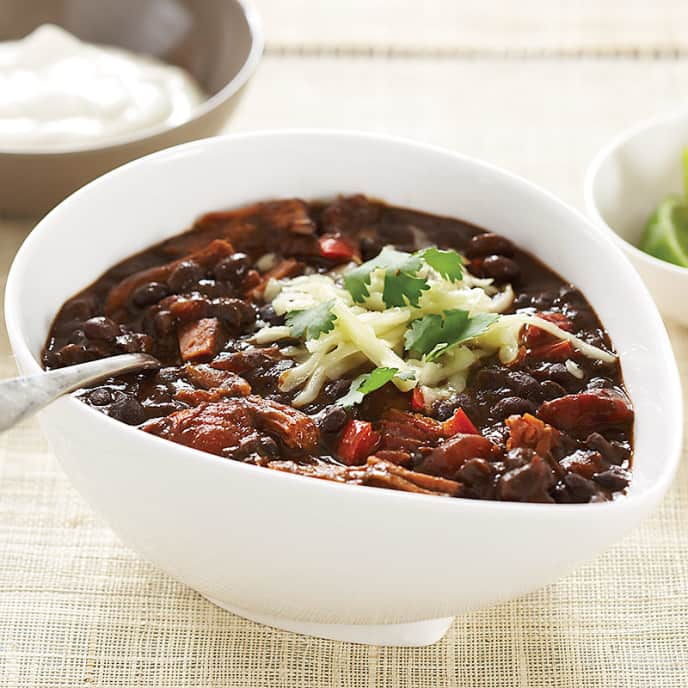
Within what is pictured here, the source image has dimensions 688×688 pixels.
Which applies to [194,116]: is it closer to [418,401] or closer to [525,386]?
[418,401]

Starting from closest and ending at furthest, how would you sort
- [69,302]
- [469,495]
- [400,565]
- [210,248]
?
[400,565] < [469,495] < [69,302] < [210,248]

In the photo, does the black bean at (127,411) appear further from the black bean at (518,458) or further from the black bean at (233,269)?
the black bean at (518,458)

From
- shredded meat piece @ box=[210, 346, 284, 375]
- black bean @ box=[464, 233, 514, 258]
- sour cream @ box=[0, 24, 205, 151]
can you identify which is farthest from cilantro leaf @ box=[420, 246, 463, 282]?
sour cream @ box=[0, 24, 205, 151]

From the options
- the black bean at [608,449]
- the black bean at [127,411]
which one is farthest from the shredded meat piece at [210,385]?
the black bean at [608,449]

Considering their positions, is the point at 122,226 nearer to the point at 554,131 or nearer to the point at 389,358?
the point at 389,358

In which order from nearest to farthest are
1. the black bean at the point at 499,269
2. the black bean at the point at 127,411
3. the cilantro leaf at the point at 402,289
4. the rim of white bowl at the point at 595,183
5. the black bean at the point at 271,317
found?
the black bean at the point at 127,411, the cilantro leaf at the point at 402,289, the black bean at the point at 271,317, the black bean at the point at 499,269, the rim of white bowl at the point at 595,183

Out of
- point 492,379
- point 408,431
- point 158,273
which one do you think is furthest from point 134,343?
point 492,379

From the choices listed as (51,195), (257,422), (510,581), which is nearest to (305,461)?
(257,422)
